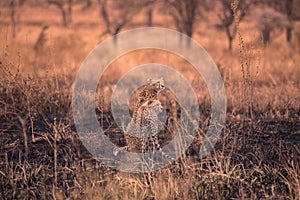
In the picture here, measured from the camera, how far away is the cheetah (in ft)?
13.6

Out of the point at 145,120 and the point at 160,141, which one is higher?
the point at 145,120

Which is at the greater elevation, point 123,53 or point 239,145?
point 123,53

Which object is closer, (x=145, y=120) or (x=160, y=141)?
(x=145, y=120)

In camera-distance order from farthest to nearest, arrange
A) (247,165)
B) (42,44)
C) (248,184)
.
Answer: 1. (42,44)
2. (247,165)
3. (248,184)

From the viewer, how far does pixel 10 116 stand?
538cm

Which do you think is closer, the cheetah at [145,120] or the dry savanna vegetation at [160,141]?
the dry savanna vegetation at [160,141]

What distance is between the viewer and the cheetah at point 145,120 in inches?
163

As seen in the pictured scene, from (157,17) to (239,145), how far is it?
70.9ft

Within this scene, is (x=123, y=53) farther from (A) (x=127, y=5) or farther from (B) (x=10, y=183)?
(B) (x=10, y=183)

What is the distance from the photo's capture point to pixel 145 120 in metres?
4.20

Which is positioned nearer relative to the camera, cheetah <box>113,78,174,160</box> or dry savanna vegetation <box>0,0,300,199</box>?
dry savanna vegetation <box>0,0,300,199</box>

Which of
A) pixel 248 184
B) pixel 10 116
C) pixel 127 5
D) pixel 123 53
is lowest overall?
pixel 248 184

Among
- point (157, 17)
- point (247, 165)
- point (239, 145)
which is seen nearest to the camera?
point (247, 165)

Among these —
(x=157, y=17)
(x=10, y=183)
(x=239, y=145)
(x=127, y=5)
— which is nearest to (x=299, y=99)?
(x=239, y=145)
